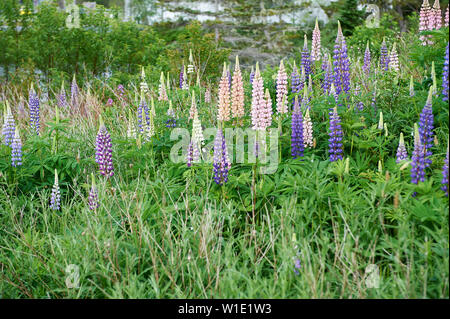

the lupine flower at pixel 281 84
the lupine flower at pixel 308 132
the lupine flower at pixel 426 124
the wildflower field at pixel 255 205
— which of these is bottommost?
the wildflower field at pixel 255 205

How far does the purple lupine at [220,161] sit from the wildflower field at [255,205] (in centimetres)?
1

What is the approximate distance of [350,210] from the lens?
11.3 feet

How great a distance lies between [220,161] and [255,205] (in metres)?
0.44

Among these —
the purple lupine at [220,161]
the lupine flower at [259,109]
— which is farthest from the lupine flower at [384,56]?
the purple lupine at [220,161]

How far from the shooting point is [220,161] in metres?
3.84

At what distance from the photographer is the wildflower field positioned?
9.86 feet

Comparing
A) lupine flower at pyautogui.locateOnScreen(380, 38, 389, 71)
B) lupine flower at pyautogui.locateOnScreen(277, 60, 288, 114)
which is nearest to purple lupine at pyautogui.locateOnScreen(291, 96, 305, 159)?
lupine flower at pyautogui.locateOnScreen(277, 60, 288, 114)

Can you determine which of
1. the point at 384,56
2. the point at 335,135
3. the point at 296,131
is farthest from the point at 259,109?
the point at 384,56

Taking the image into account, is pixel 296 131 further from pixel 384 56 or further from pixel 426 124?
pixel 384 56

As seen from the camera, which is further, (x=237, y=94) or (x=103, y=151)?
(x=237, y=94)

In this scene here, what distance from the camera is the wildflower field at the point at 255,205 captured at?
3.01 meters

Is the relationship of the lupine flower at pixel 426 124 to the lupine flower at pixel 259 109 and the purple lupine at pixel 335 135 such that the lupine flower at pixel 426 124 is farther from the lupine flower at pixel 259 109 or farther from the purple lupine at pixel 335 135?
the lupine flower at pixel 259 109

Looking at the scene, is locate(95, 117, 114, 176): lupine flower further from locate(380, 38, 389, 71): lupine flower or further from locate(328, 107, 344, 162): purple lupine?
locate(380, 38, 389, 71): lupine flower

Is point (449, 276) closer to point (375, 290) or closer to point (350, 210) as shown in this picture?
point (375, 290)
